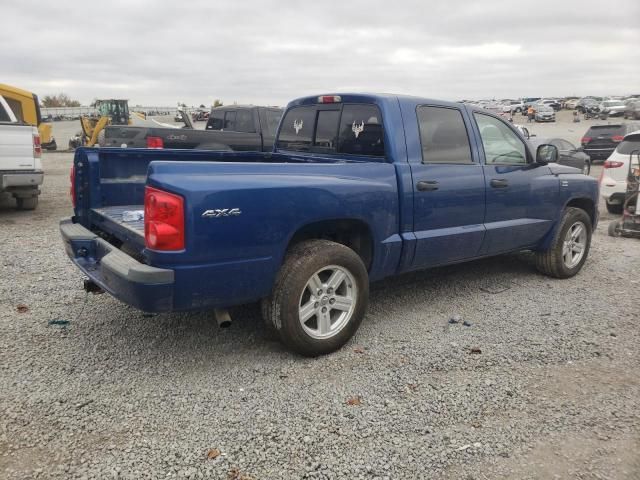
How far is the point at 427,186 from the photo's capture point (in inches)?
169

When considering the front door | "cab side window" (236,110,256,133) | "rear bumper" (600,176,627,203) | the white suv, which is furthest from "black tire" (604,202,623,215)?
"cab side window" (236,110,256,133)

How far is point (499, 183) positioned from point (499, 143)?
0.47m

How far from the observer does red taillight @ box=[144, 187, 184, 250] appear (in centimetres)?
306

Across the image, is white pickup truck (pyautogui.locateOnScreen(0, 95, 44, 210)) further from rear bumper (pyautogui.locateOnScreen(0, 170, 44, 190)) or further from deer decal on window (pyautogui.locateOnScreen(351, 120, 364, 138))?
deer decal on window (pyautogui.locateOnScreen(351, 120, 364, 138))

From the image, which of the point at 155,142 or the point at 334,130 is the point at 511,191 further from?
the point at 155,142

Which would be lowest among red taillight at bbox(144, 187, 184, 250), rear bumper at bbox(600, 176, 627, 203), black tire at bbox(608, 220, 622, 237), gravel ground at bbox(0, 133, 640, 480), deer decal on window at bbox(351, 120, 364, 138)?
gravel ground at bbox(0, 133, 640, 480)

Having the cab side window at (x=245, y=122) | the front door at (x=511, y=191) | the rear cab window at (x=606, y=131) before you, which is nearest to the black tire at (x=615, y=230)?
the front door at (x=511, y=191)

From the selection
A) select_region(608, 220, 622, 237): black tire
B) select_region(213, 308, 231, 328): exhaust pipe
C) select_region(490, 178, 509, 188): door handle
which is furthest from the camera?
select_region(608, 220, 622, 237): black tire

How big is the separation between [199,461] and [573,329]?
10.6 ft

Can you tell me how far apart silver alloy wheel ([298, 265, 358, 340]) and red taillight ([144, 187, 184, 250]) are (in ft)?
3.23

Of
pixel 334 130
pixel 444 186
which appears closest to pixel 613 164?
pixel 444 186

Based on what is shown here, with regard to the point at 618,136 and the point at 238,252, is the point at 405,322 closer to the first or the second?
the point at 238,252

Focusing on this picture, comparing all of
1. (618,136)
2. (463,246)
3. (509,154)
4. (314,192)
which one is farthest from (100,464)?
(618,136)

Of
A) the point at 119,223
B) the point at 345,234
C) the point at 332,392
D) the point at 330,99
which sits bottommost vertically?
the point at 332,392
